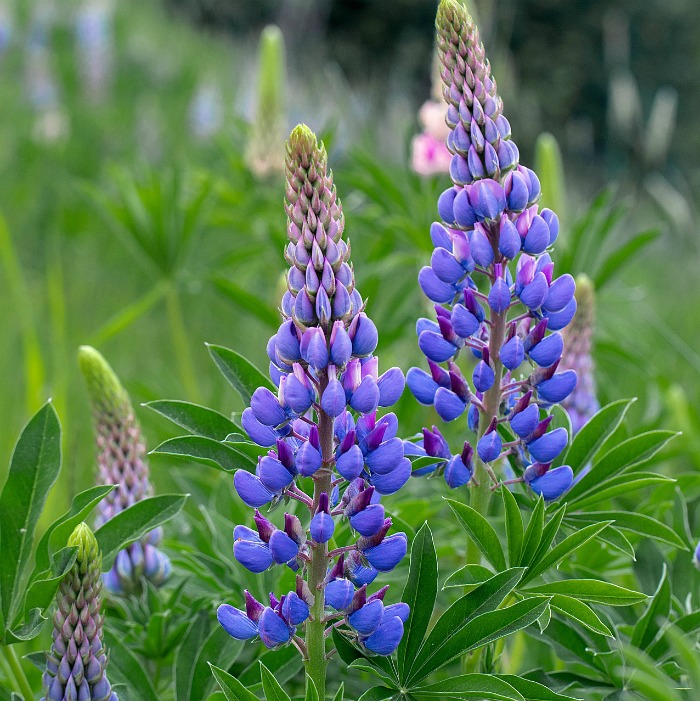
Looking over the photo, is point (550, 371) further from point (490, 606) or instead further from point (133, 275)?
point (133, 275)

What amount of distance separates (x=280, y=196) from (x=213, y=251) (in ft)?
6.23

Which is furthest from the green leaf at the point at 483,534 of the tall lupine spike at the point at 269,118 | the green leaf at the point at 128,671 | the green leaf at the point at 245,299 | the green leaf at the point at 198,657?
A: the tall lupine spike at the point at 269,118

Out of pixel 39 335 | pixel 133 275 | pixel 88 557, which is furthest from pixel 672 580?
pixel 133 275

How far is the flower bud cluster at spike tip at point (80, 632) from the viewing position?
1024mm

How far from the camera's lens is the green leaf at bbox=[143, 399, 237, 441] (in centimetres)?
114

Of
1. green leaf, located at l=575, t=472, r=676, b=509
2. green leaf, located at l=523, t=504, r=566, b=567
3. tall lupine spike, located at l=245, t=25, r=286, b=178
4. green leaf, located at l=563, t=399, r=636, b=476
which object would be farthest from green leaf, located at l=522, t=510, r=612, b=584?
tall lupine spike, located at l=245, t=25, r=286, b=178

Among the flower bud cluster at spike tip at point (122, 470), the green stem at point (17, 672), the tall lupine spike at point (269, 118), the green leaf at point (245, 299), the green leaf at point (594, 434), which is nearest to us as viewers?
the green stem at point (17, 672)

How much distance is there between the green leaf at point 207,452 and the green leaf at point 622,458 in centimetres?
43

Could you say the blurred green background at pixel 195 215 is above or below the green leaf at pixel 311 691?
above

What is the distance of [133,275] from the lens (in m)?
4.28

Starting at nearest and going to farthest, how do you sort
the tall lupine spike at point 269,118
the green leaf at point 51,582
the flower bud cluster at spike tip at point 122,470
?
the green leaf at point 51,582
the flower bud cluster at spike tip at point 122,470
the tall lupine spike at point 269,118

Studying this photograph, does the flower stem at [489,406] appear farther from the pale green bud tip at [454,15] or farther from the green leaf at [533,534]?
the pale green bud tip at [454,15]

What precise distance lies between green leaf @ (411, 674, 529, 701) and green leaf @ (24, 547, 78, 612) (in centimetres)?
40

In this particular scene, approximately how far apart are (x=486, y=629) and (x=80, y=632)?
43 cm
